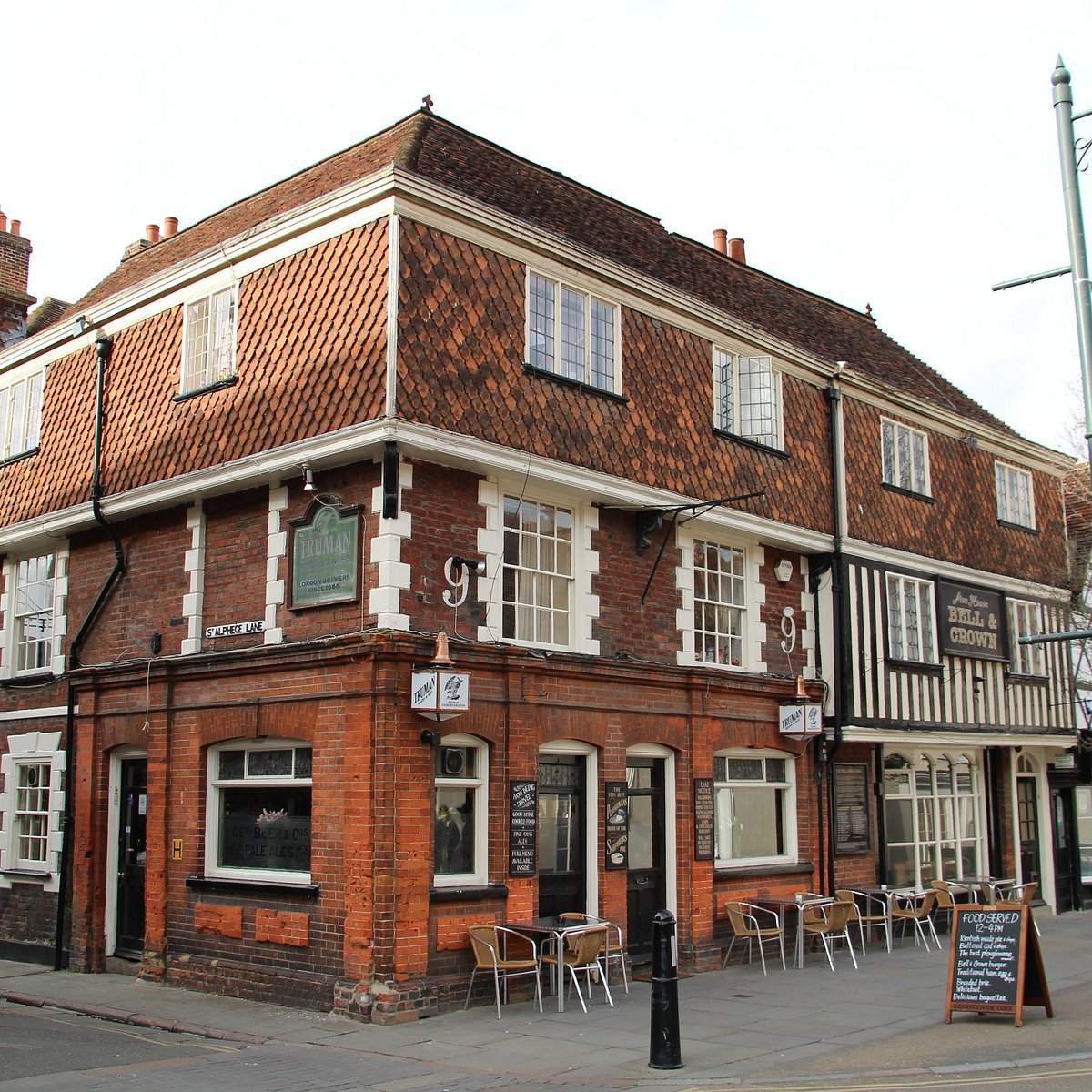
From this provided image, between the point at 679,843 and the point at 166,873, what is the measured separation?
5861 millimetres

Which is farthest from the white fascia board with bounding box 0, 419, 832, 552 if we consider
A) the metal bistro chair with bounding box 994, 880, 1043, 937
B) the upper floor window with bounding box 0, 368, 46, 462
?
the metal bistro chair with bounding box 994, 880, 1043, 937

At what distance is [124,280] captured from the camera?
61.2 ft

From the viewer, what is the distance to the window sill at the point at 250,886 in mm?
12398

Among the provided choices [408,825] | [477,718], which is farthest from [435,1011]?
[477,718]

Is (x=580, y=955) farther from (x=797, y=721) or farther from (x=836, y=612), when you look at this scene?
(x=836, y=612)

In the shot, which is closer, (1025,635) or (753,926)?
(753,926)

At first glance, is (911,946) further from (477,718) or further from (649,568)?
(477,718)

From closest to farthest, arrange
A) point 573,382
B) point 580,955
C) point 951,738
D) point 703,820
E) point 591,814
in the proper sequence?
point 580,955
point 591,814
point 573,382
point 703,820
point 951,738

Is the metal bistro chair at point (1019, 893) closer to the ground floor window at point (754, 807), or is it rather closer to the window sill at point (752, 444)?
the ground floor window at point (754, 807)

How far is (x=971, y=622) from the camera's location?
65.4 ft

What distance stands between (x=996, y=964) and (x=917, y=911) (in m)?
5.87

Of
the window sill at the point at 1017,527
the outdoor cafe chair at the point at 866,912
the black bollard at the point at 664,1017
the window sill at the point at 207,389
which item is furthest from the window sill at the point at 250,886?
the window sill at the point at 1017,527

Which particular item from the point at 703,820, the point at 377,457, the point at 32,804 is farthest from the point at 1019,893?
the point at 32,804

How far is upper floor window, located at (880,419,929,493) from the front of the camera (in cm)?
1927
